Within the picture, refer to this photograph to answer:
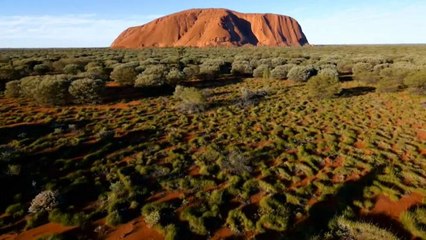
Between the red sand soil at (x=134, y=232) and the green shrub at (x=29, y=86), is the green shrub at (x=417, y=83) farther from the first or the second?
the green shrub at (x=29, y=86)

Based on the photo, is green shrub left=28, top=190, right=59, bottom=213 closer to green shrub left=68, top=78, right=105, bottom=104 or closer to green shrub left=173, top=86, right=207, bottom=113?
green shrub left=173, top=86, right=207, bottom=113

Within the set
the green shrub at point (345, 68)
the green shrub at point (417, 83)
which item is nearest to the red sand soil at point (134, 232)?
the green shrub at point (417, 83)

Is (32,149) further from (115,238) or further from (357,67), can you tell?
(357,67)

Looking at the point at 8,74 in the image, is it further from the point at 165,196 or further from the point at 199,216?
the point at 199,216

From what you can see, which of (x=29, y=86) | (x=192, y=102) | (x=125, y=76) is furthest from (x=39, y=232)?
(x=125, y=76)

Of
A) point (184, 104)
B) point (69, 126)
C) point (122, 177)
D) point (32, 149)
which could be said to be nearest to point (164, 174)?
point (122, 177)

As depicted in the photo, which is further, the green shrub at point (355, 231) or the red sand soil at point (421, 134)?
the red sand soil at point (421, 134)

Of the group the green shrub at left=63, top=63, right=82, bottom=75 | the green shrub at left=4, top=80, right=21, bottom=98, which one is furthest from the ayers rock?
the green shrub at left=4, top=80, right=21, bottom=98
